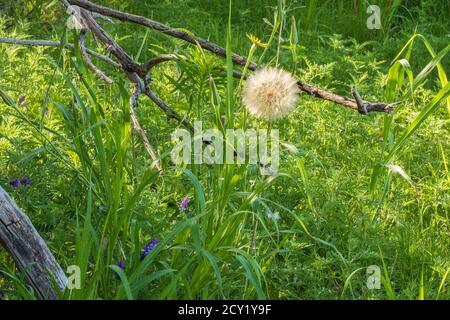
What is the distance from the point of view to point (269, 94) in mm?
2920

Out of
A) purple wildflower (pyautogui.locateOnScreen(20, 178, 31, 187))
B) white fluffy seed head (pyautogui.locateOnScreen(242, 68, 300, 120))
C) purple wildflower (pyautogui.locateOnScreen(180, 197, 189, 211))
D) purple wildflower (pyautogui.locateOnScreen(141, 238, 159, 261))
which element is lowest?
purple wildflower (pyautogui.locateOnScreen(141, 238, 159, 261))

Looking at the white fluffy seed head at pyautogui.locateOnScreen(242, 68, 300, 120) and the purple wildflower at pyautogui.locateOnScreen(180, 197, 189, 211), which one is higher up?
the white fluffy seed head at pyautogui.locateOnScreen(242, 68, 300, 120)

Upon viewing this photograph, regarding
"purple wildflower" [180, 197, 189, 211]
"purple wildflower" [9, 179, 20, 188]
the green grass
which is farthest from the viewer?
"purple wildflower" [9, 179, 20, 188]

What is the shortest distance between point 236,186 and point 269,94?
33.8 inches

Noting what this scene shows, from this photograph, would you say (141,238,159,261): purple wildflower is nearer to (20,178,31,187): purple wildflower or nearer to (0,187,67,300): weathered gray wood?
(0,187,67,300): weathered gray wood

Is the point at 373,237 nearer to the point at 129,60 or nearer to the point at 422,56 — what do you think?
the point at 129,60

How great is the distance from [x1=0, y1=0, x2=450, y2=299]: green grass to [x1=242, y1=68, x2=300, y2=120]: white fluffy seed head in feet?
0.20

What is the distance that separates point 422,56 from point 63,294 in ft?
10.7

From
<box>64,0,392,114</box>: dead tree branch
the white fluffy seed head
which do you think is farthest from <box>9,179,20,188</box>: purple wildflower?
the white fluffy seed head

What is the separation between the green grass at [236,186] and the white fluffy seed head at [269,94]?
0.20 feet

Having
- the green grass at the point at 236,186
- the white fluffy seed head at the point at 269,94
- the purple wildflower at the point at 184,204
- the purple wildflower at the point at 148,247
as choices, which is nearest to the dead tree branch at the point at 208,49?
the green grass at the point at 236,186

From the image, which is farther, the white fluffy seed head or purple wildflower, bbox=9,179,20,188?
purple wildflower, bbox=9,179,20,188

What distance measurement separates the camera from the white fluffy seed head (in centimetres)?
292

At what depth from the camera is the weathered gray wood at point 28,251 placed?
2754 millimetres
